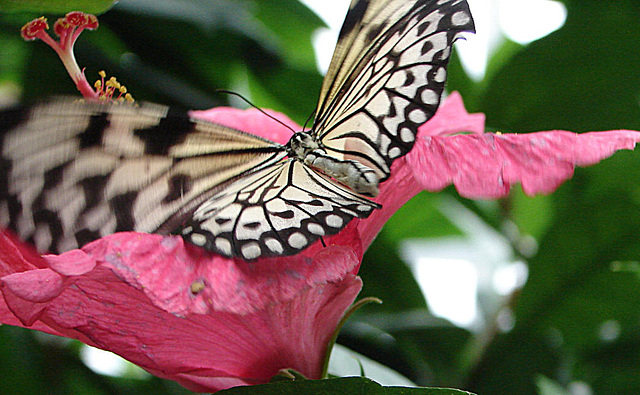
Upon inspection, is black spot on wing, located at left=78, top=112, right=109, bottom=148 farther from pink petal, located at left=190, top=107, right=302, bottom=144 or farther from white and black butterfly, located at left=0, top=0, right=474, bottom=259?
pink petal, located at left=190, top=107, right=302, bottom=144

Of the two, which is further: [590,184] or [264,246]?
[590,184]

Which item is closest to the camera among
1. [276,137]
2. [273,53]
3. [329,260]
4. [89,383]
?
[329,260]

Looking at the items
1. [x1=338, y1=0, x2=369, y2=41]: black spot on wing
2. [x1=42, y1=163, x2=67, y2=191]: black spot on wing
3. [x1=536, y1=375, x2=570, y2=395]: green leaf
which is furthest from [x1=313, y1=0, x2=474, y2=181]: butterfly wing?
[x1=536, y1=375, x2=570, y2=395]: green leaf

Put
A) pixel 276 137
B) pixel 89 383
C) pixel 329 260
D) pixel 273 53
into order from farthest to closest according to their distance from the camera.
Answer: pixel 273 53, pixel 89 383, pixel 276 137, pixel 329 260

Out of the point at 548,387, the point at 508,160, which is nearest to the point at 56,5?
the point at 508,160

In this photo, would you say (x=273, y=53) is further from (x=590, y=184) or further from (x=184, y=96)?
(x=590, y=184)

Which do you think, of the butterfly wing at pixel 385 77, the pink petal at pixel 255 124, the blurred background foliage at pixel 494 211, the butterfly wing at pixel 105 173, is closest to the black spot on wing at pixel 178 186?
the butterfly wing at pixel 105 173

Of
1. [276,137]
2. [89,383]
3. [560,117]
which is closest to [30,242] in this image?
[276,137]
